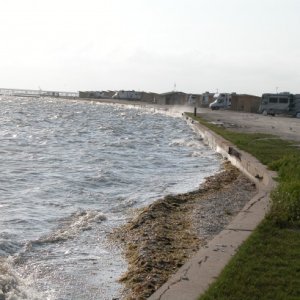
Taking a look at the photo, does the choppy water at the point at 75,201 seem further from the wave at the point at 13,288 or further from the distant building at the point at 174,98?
the distant building at the point at 174,98

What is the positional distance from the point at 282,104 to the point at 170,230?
5296 centimetres

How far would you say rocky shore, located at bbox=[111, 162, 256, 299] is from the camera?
25.7 feet

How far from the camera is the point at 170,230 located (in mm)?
10484

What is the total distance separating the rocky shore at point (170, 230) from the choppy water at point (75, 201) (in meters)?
0.32

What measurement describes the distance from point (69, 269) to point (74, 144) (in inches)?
929

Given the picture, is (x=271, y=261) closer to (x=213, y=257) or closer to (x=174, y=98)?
(x=213, y=257)

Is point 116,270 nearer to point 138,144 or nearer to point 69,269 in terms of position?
point 69,269

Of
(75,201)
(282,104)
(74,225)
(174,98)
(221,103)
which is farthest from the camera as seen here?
(174,98)

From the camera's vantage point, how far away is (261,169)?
15781 mm

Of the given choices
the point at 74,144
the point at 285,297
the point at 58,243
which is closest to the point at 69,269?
the point at 58,243

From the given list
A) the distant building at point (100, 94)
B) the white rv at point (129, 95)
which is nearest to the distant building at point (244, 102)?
the white rv at point (129, 95)

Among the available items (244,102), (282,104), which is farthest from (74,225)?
(244,102)

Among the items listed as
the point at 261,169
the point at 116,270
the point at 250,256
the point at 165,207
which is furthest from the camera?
the point at 261,169

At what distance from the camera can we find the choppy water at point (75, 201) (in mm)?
8125
